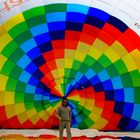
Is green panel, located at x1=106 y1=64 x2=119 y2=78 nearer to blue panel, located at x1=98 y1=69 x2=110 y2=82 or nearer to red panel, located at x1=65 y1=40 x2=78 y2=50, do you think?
blue panel, located at x1=98 y1=69 x2=110 y2=82

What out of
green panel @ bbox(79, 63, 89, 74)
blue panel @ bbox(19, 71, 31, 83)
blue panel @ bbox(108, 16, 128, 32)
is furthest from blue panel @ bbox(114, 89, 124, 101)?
blue panel @ bbox(19, 71, 31, 83)

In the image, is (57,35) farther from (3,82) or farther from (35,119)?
(35,119)

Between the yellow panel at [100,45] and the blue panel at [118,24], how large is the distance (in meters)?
0.37

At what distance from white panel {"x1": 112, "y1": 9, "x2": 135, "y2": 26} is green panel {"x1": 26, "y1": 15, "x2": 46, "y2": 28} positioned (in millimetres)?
1231

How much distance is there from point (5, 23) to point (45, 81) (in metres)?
1.25

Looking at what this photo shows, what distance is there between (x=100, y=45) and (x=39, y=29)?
1.11 m

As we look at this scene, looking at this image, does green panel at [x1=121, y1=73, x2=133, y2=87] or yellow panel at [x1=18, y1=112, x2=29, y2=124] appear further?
yellow panel at [x1=18, y1=112, x2=29, y2=124]

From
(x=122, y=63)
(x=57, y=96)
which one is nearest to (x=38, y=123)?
(x=57, y=96)

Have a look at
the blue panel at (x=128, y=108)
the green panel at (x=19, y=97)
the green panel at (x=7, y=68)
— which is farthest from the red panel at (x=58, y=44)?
the blue panel at (x=128, y=108)

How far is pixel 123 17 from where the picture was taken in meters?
9.16

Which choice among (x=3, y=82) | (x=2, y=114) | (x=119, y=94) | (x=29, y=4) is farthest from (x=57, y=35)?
(x=2, y=114)

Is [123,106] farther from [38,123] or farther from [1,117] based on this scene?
[1,117]

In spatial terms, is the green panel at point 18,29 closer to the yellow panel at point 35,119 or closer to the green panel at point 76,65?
the green panel at point 76,65

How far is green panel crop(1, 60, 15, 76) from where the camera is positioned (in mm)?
9219
